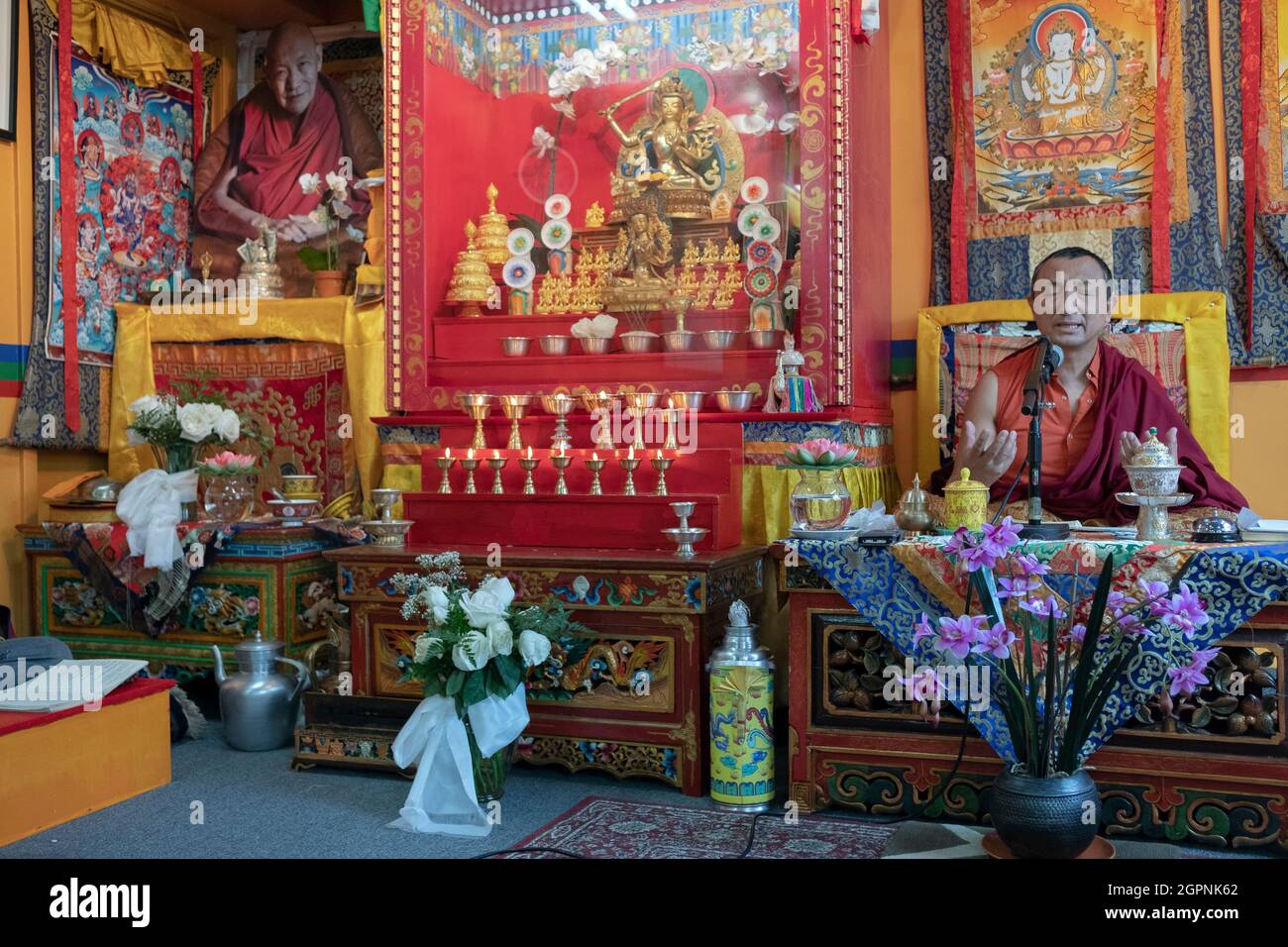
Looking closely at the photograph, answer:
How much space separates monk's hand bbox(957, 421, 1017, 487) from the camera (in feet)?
13.3

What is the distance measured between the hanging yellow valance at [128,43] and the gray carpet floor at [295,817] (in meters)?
3.74

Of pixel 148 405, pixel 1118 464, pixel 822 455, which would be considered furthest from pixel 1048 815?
pixel 148 405

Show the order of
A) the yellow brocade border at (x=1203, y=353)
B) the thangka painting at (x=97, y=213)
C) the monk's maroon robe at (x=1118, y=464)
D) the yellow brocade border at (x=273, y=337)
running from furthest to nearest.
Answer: the thangka painting at (x=97, y=213), the yellow brocade border at (x=273, y=337), the yellow brocade border at (x=1203, y=353), the monk's maroon robe at (x=1118, y=464)

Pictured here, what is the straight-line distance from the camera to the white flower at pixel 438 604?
12.4 feet

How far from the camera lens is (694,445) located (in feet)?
16.5

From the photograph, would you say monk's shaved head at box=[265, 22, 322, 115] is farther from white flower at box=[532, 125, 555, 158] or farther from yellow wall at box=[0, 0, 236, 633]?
white flower at box=[532, 125, 555, 158]

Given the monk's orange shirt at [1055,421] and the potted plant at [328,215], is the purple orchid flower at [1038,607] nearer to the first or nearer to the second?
the monk's orange shirt at [1055,421]

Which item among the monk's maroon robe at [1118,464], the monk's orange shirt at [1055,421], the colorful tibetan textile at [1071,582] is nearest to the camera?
the colorful tibetan textile at [1071,582]

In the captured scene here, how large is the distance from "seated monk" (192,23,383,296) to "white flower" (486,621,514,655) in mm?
3477

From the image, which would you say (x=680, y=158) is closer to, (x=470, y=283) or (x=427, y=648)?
(x=470, y=283)

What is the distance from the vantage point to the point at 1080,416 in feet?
14.9

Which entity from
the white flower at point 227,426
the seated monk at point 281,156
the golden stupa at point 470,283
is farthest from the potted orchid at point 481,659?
the seated monk at point 281,156

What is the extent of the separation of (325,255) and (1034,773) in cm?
476
